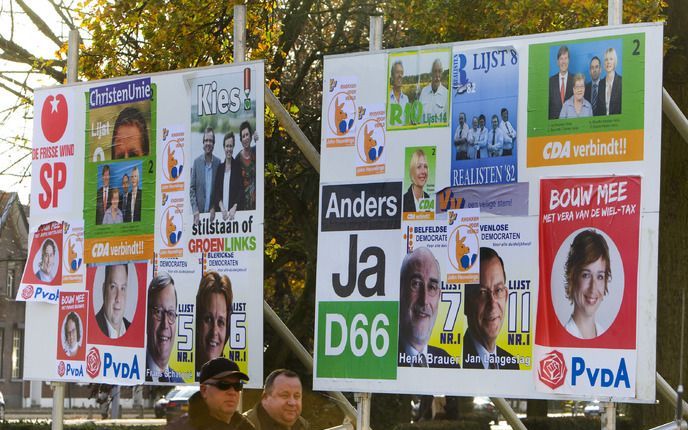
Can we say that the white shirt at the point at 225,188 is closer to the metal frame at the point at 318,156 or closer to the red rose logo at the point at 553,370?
the metal frame at the point at 318,156

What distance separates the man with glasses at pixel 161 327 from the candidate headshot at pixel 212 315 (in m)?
0.26

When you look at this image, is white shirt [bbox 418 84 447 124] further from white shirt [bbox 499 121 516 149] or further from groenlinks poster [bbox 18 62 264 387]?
groenlinks poster [bbox 18 62 264 387]

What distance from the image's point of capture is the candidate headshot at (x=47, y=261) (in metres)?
9.27

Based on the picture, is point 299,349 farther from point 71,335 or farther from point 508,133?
point 508,133

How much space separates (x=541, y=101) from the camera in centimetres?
700

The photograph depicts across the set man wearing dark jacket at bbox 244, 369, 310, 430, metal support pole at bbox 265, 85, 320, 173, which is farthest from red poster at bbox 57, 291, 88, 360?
man wearing dark jacket at bbox 244, 369, 310, 430

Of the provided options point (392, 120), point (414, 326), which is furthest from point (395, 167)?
point (414, 326)

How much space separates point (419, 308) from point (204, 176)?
6.03ft

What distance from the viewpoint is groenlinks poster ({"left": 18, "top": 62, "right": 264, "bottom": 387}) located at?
8.07 meters

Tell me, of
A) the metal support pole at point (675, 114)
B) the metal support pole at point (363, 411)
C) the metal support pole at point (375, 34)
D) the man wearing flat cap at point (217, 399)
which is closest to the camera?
the man wearing flat cap at point (217, 399)

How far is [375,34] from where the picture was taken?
25.9ft

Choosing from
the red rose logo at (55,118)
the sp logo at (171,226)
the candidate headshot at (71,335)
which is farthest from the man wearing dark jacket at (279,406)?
the red rose logo at (55,118)

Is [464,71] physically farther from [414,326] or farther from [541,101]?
[414,326]

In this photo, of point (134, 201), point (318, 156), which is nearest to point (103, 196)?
point (134, 201)
